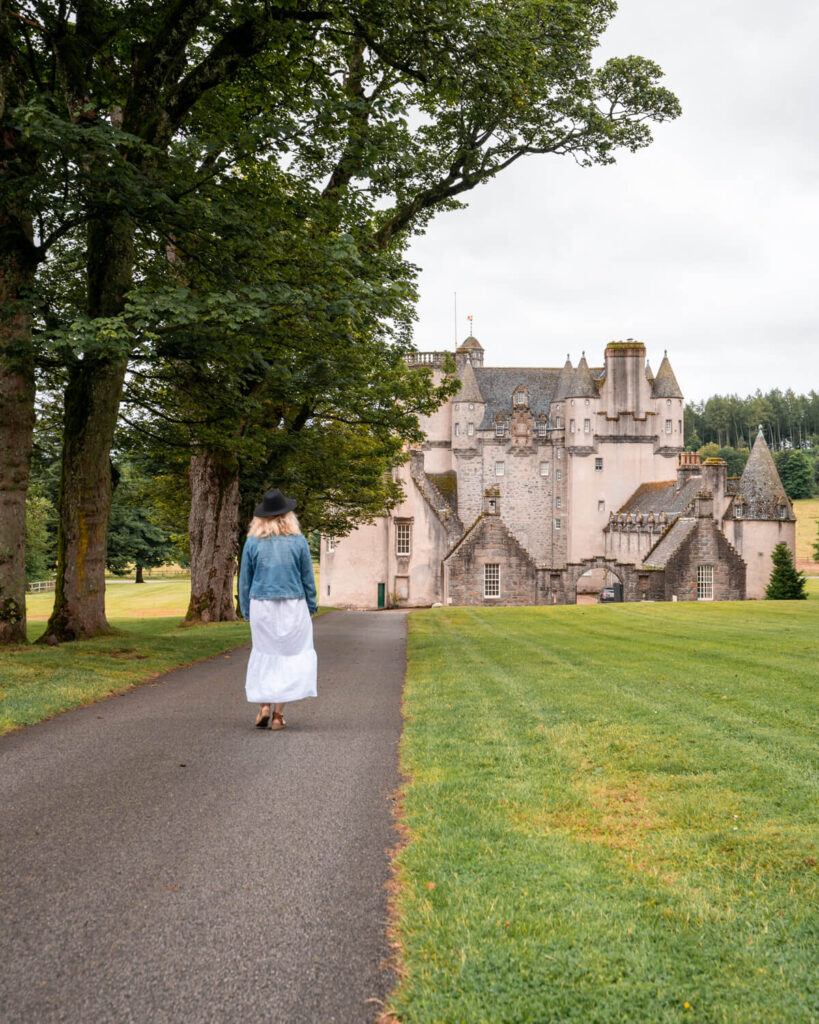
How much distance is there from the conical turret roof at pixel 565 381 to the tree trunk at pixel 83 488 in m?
56.1

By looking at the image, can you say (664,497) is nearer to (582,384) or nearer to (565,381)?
(582,384)

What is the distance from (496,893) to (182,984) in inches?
61.6

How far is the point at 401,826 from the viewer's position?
5336 millimetres

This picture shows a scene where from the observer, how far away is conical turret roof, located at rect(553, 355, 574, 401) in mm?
67750

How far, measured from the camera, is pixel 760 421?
15738 cm

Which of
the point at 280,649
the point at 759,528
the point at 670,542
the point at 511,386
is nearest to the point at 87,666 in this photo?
the point at 280,649

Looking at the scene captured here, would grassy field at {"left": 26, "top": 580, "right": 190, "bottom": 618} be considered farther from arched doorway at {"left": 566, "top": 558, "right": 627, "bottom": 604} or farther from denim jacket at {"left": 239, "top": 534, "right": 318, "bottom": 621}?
denim jacket at {"left": 239, "top": 534, "right": 318, "bottom": 621}

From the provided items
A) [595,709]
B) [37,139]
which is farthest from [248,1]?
[595,709]

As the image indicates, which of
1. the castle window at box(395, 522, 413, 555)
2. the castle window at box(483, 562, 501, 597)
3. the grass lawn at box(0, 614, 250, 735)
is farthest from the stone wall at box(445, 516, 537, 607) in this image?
the grass lawn at box(0, 614, 250, 735)

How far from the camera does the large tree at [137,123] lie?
12.5 m

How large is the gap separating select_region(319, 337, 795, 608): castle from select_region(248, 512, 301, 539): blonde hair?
121ft

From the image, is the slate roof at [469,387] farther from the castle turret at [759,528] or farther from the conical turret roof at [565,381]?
the castle turret at [759,528]

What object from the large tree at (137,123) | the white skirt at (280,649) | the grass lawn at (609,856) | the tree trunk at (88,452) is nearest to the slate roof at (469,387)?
the large tree at (137,123)

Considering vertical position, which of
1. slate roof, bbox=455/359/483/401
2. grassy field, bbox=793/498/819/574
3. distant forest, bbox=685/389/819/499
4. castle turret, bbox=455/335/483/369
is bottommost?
grassy field, bbox=793/498/819/574
